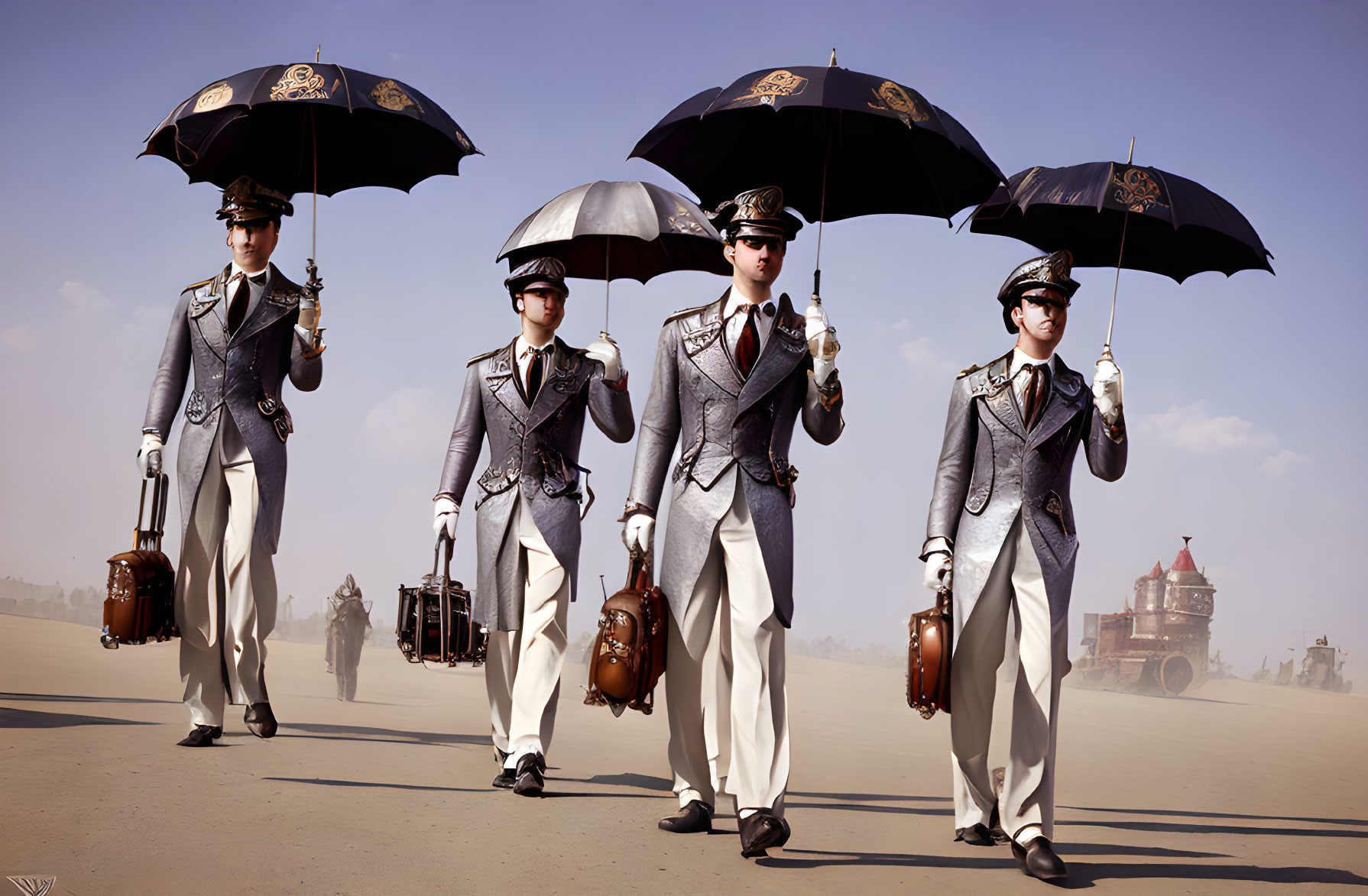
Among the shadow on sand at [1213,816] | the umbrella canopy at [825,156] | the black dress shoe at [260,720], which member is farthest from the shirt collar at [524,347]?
the shadow on sand at [1213,816]

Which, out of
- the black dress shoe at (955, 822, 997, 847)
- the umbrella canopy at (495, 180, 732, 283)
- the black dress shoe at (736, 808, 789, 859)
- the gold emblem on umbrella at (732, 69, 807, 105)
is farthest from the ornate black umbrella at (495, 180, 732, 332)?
the black dress shoe at (955, 822, 997, 847)

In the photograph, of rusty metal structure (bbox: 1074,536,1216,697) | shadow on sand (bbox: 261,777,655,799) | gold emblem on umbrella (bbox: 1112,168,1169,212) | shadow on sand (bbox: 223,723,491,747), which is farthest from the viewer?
rusty metal structure (bbox: 1074,536,1216,697)

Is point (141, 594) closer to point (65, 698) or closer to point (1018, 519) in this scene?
point (65, 698)

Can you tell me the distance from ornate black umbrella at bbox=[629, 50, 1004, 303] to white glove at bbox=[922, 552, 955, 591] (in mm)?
1381

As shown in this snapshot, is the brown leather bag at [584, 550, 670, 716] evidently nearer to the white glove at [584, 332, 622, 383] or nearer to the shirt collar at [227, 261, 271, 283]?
the white glove at [584, 332, 622, 383]

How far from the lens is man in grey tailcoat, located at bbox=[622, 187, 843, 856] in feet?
16.0

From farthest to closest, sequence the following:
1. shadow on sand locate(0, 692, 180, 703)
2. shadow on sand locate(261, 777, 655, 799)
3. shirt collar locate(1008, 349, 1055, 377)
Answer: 1. shadow on sand locate(0, 692, 180, 703)
2. shadow on sand locate(261, 777, 655, 799)
3. shirt collar locate(1008, 349, 1055, 377)

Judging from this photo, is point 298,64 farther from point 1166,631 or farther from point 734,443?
point 1166,631

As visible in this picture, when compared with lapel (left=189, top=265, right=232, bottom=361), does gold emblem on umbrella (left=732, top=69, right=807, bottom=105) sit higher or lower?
higher

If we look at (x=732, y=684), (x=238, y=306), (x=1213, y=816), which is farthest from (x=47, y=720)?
(x=1213, y=816)

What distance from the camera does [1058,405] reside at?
5125 mm

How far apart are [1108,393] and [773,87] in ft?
6.86

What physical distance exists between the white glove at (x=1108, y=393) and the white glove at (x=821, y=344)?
128cm

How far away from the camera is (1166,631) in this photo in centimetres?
2673
